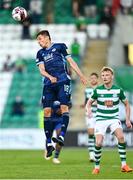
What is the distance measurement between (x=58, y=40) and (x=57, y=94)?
19.6 meters

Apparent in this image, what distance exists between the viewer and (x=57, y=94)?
60.3 ft

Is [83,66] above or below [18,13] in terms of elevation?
below

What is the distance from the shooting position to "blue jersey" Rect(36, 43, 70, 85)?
60.1 ft

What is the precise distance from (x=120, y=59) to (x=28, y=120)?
6762 mm

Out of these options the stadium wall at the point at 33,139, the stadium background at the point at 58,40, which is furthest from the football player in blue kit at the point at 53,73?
the stadium background at the point at 58,40

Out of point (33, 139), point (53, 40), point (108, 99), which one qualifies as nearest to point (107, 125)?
point (108, 99)

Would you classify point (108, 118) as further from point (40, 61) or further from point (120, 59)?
point (120, 59)

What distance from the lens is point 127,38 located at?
38656 millimetres

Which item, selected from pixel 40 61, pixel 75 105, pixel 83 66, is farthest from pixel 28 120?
pixel 40 61

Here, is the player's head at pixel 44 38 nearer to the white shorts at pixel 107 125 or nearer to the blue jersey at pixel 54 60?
the blue jersey at pixel 54 60

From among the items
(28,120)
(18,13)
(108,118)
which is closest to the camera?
(108,118)

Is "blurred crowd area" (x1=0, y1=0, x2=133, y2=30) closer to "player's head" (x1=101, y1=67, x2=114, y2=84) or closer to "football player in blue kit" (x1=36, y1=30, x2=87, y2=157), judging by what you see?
"football player in blue kit" (x1=36, y1=30, x2=87, y2=157)

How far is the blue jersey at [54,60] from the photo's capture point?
18312mm

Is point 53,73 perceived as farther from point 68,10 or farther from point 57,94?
point 68,10
